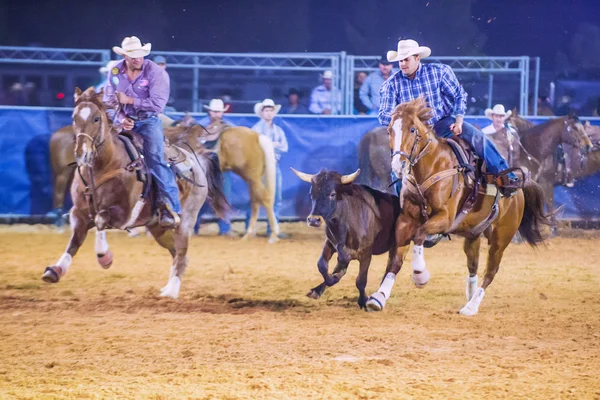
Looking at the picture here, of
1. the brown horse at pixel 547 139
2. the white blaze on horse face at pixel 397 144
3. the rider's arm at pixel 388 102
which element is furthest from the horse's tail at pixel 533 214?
the brown horse at pixel 547 139

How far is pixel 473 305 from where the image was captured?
6.91 meters

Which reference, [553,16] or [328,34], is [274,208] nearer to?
[328,34]

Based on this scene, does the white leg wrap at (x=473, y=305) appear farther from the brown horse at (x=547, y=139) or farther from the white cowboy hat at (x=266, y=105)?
the white cowboy hat at (x=266, y=105)

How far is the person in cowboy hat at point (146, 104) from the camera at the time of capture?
731 centimetres

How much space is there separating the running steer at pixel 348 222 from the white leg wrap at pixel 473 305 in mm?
748

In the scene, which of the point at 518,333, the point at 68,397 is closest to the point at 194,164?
the point at 518,333

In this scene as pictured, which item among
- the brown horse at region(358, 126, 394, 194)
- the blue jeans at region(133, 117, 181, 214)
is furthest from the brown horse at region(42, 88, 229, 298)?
the brown horse at region(358, 126, 394, 194)

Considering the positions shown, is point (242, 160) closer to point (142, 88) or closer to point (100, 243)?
point (142, 88)

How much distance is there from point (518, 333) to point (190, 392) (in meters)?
2.82

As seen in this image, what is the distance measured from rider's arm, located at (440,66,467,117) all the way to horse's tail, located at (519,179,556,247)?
114 cm

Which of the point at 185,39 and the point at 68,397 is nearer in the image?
the point at 68,397

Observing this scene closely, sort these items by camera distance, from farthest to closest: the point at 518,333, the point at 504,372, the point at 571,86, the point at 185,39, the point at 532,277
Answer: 1. the point at 185,39
2. the point at 571,86
3. the point at 532,277
4. the point at 518,333
5. the point at 504,372

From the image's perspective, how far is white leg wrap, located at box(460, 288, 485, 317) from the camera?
6855mm

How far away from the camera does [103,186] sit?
7098 millimetres
